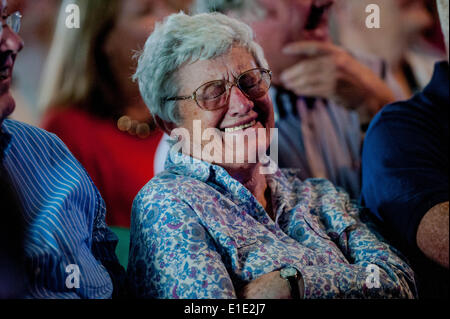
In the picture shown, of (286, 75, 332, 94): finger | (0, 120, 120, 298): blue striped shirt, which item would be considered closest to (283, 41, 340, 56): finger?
(286, 75, 332, 94): finger

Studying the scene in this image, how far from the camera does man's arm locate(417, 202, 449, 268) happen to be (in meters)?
1.36

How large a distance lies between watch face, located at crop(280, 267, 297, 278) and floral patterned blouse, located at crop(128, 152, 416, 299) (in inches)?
0.9

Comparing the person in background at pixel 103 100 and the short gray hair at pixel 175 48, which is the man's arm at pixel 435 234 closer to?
the short gray hair at pixel 175 48

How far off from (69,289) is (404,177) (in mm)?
1010

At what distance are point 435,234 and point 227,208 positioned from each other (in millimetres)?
595

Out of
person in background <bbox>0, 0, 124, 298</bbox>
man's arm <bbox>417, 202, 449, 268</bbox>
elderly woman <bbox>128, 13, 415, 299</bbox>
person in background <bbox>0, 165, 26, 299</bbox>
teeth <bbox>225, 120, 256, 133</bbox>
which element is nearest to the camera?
person in background <bbox>0, 165, 26, 299</bbox>

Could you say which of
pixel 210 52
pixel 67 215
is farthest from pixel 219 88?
pixel 67 215

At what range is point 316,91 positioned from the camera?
243 cm

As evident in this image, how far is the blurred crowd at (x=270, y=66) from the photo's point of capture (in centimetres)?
204

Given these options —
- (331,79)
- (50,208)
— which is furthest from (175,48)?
(331,79)

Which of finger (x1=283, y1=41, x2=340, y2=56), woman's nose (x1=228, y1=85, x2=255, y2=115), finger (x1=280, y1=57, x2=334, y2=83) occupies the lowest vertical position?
woman's nose (x1=228, y1=85, x2=255, y2=115)

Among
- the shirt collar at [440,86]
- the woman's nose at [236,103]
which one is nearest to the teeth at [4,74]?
the woman's nose at [236,103]

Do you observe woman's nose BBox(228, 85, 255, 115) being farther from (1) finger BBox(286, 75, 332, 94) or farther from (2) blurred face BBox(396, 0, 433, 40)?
(2) blurred face BBox(396, 0, 433, 40)

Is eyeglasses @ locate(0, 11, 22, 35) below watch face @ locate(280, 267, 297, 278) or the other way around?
the other way around
